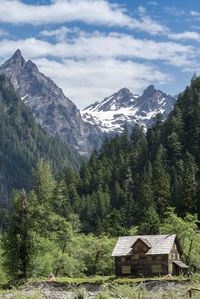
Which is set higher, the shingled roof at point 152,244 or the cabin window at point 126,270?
the shingled roof at point 152,244

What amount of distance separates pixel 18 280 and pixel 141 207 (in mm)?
59402

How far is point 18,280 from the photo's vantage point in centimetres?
5253

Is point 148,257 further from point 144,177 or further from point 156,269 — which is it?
point 144,177

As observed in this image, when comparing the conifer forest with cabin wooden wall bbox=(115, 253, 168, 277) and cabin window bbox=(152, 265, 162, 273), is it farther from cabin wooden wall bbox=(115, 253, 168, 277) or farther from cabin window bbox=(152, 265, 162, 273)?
cabin window bbox=(152, 265, 162, 273)

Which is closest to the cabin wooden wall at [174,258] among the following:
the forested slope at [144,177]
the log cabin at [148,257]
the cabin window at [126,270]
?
the log cabin at [148,257]

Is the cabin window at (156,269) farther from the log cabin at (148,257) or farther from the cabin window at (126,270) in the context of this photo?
the cabin window at (126,270)

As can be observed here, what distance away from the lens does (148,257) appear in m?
65.1

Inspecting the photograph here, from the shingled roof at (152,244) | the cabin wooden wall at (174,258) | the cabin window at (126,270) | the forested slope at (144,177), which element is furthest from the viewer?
the forested slope at (144,177)

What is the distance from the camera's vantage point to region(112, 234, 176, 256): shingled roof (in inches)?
2527

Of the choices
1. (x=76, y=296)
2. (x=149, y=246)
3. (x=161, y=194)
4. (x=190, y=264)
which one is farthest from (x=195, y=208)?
(x=76, y=296)

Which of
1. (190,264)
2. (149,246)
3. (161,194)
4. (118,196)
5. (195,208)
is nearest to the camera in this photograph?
(149,246)

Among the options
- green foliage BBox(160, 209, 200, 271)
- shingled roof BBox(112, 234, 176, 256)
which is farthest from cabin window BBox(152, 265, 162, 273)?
green foliage BBox(160, 209, 200, 271)

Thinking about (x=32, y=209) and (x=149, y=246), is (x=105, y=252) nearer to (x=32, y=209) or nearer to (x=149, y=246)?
(x=149, y=246)

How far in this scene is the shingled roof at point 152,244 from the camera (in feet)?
211
